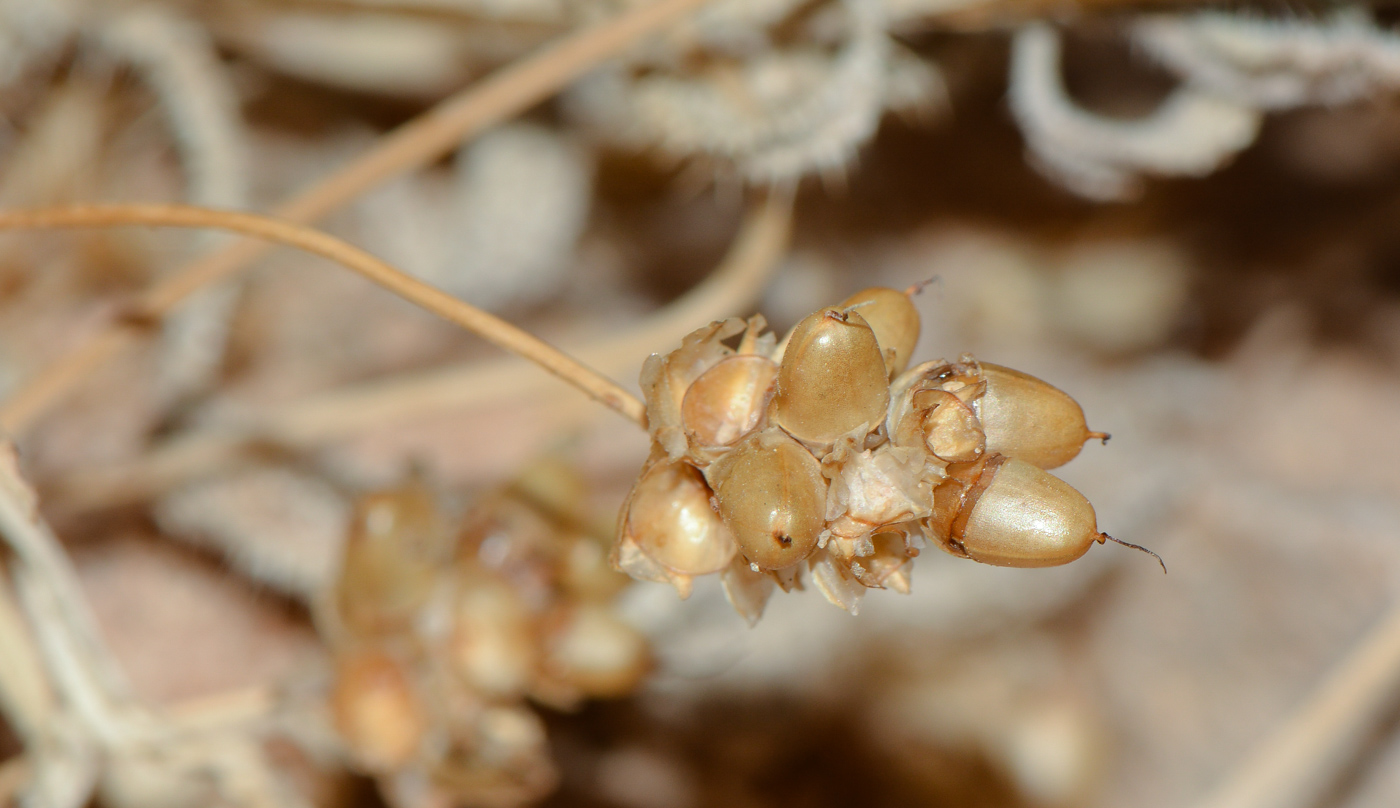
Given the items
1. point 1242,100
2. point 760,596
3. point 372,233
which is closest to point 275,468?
point 372,233

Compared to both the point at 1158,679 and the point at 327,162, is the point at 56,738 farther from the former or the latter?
the point at 1158,679

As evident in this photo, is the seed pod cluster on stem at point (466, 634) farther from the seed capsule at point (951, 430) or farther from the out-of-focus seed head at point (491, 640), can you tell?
the seed capsule at point (951, 430)

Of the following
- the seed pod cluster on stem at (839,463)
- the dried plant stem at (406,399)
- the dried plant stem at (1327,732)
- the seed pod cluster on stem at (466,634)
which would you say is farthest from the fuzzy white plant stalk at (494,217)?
the dried plant stem at (1327,732)

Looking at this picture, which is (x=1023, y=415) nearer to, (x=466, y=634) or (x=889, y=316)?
(x=889, y=316)

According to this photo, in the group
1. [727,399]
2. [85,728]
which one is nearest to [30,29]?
[85,728]

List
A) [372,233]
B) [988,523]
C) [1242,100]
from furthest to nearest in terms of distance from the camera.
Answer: [372,233]
[1242,100]
[988,523]

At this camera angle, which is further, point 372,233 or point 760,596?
point 372,233
